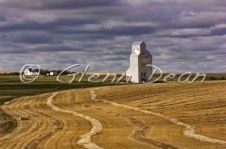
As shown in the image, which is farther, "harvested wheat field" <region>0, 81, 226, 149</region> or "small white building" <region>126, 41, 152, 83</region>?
"small white building" <region>126, 41, 152, 83</region>

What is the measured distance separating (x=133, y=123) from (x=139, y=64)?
246ft

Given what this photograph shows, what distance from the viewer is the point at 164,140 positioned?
27688 mm

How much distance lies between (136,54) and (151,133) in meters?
83.2

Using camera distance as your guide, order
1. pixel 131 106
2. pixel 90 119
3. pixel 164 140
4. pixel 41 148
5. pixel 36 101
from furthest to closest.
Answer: pixel 36 101, pixel 131 106, pixel 90 119, pixel 164 140, pixel 41 148

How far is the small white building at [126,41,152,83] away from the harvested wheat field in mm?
44719

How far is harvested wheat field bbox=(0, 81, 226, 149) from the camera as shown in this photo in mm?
27125

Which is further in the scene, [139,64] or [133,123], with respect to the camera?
[139,64]

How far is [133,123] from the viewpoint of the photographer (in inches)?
1506

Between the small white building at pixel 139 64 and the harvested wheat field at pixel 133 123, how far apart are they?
147ft

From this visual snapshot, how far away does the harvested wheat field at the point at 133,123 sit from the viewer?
27.1 meters

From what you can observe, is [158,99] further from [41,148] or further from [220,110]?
[41,148]

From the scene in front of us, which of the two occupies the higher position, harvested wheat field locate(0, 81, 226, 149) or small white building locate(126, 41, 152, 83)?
small white building locate(126, 41, 152, 83)

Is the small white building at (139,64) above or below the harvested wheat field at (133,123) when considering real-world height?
above

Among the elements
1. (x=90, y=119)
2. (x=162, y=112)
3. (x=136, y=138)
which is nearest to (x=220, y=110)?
(x=162, y=112)
